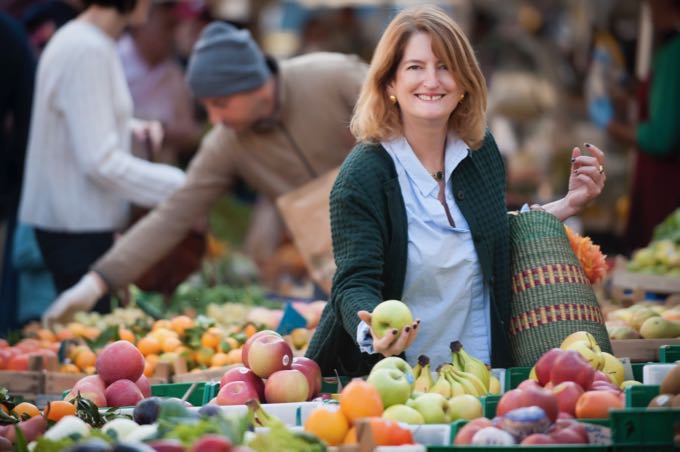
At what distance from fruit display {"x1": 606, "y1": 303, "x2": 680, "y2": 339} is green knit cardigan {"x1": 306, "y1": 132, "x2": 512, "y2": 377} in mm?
834

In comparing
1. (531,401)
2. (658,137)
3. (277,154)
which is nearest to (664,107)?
(658,137)

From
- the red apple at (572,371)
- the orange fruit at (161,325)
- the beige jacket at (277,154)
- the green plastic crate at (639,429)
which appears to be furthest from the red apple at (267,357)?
the beige jacket at (277,154)

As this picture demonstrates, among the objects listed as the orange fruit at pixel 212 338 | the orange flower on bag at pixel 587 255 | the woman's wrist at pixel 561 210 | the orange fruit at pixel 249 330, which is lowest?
the orange fruit at pixel 212 338

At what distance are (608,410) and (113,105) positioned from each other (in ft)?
12.7

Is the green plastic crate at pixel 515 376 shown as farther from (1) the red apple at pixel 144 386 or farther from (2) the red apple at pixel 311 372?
(1) the red apple at pixel 144 386

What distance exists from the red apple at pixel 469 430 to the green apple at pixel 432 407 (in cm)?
15

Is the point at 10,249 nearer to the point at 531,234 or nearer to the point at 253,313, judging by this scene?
the point at 253,313

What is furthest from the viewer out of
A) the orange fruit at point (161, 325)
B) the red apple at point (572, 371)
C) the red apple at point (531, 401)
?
the orange fruit at point (161, 325)

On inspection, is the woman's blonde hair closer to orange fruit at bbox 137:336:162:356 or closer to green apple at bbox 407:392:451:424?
green apple at bbox 407:392:451:424

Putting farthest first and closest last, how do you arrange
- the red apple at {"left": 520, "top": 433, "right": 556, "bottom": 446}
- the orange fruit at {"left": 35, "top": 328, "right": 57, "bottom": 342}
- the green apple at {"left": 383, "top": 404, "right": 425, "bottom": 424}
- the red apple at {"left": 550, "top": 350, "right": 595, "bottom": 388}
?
the orange fruit at {"left": 35, "top": 328, "right": 57, "bottom": 342} < the red apple at {"left": 550, "top": 350, "right": 595, "bottom": 388} < the green apple at {"left": 383, "top": 404, "right": 425, "bottom": 424} < the red apple at {"left": 520, "top": 433, "right": 556, "bottom": 446}

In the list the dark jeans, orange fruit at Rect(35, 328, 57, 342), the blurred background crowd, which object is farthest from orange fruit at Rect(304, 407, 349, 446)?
the blurred background crowd

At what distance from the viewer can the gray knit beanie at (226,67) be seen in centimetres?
571

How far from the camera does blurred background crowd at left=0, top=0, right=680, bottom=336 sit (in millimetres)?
7348

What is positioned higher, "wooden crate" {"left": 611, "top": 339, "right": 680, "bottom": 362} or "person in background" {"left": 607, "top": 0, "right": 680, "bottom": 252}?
"person in background" {"left": 607, "top": 0, "right": 680, "bottom": 252}
